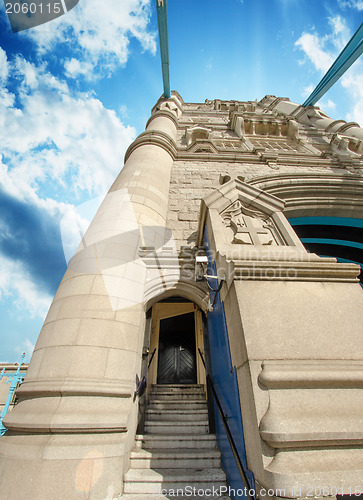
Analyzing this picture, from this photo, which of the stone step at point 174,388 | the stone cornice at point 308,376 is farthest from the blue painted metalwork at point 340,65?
the stone step at point 174,388

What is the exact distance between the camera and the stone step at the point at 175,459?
260 centimetres

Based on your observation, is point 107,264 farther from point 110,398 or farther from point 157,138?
point 157,138

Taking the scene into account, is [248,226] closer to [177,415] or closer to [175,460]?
[175,460]

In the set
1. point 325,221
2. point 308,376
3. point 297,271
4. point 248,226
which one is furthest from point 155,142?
point 308,376

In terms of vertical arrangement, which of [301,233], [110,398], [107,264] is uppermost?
[301,233]

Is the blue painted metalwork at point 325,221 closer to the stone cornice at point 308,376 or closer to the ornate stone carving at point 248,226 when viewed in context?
the ornate stone carving at point 248,226

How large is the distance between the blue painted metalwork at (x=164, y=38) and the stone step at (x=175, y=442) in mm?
17437

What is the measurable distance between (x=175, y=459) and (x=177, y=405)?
2102 millimetres

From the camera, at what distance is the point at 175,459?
9.53 feet

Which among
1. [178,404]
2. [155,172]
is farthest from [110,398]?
[155,172]

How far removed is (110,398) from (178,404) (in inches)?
130

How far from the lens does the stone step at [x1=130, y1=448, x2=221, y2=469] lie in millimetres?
2600

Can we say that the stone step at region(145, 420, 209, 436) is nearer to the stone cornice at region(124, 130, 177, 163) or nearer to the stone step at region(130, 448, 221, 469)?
the stone step at region(130, 448, 221, 469)

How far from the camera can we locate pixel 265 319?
1.99 metres
